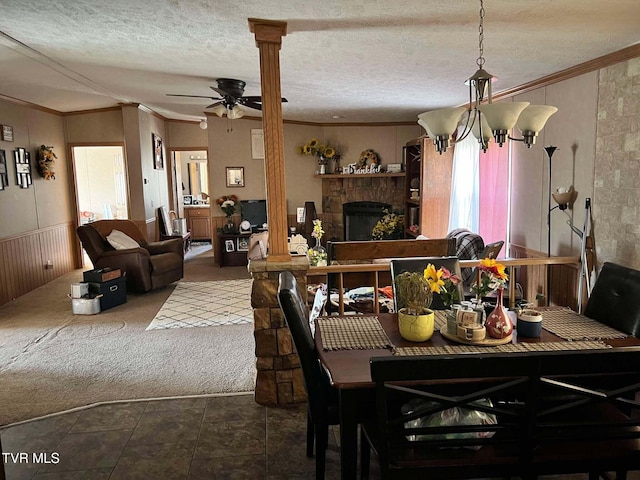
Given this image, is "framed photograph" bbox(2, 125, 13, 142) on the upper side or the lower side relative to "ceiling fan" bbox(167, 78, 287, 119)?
lower

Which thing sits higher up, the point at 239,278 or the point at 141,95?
the point at 141,95

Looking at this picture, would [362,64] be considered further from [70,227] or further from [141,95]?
[70,227]

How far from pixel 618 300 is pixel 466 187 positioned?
3467 mm

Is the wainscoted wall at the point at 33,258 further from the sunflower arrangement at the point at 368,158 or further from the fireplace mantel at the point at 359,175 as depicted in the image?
the sunflower arrangement at the point at 368,158

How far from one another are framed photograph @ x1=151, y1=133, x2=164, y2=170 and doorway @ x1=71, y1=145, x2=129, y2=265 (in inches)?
52.7

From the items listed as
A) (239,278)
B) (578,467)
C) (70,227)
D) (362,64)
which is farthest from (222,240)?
(578,467)

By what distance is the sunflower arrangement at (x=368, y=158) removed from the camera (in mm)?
7488

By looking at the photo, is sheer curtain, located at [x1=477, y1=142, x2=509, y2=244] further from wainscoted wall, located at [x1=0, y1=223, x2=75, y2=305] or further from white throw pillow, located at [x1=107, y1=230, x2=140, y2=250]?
wainscoted wall, located at [x1=0, y1=223, x2=75, y2=305]

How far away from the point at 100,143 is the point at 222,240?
8.08 feet

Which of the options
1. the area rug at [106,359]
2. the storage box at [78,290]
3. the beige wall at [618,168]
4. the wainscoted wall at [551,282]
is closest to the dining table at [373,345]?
the beige wall at [618,168]

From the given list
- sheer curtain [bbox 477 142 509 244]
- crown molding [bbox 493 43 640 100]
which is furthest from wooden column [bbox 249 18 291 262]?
sheer curtain [bbox 477 142 509 244]

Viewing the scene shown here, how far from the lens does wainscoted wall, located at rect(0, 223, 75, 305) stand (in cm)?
542

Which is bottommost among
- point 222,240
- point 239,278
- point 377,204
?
point 239,278

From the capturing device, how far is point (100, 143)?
284 inches
